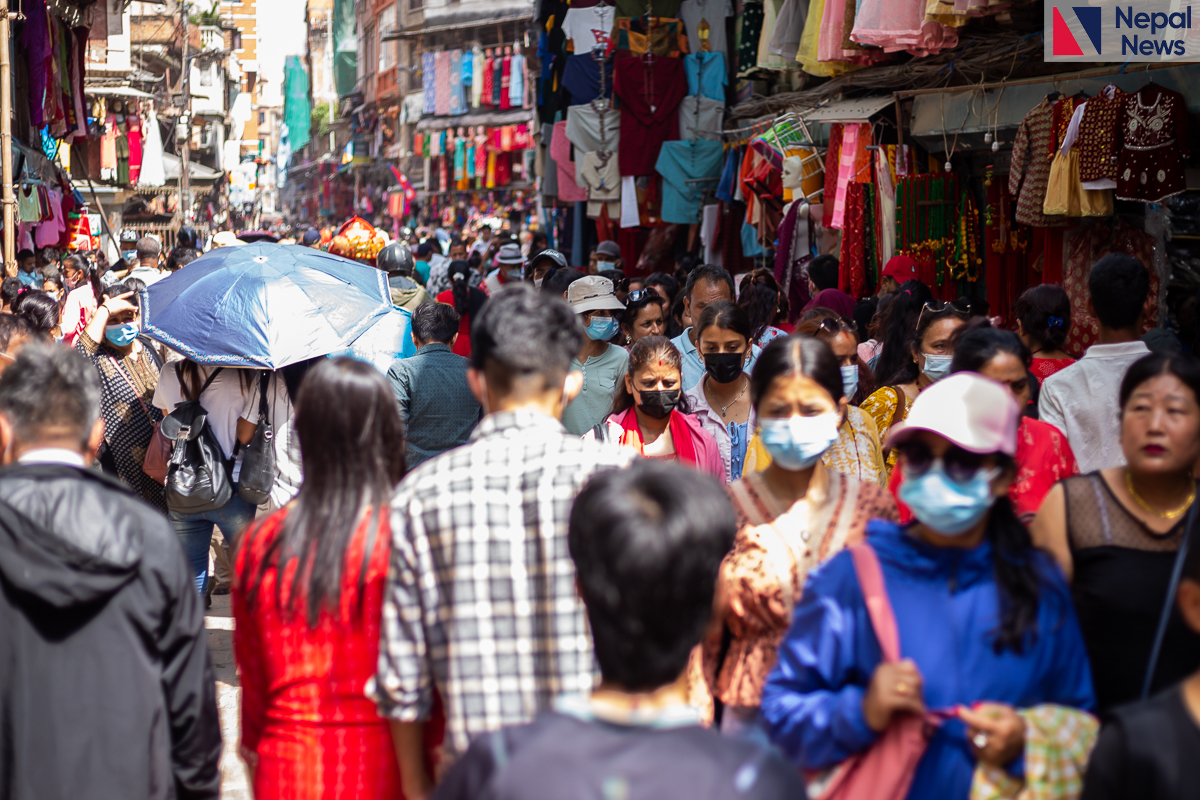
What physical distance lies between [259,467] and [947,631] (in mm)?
3427

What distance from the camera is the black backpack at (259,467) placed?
16.2 feet

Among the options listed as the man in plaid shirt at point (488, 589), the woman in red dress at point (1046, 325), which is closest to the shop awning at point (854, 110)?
the woman in red dress at point (1046, 325)

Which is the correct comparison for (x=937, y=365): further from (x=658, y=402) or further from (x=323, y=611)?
(x=323, y=611)

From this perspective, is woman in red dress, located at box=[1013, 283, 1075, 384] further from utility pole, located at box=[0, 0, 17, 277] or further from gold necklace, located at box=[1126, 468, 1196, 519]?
utility pole, located at box=[0, 0, 17, 277]

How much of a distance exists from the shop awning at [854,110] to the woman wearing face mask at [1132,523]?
24.2ft

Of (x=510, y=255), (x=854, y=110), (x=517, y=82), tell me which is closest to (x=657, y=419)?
(x=510, y=255)

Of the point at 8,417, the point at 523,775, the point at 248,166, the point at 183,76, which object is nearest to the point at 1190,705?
the point at 523,775

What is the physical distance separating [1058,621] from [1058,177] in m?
5.44

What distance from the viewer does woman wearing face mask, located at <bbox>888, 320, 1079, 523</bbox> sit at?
3.43 metres

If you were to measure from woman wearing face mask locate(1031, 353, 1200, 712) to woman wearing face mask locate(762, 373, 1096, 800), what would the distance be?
0.26 metres

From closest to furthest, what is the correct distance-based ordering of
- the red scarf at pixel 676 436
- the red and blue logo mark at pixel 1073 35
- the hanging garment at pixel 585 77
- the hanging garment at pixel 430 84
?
the red scarf at pixel 676 436, the red and blue logo mark at pixel 1073 35, the hanging garment at pixel 585 77, the hanging garment at pixel 430 84

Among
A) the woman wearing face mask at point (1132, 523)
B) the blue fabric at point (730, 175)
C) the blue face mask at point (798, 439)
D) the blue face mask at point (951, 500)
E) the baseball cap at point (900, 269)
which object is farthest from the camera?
the blue fabric at point (730, 175)

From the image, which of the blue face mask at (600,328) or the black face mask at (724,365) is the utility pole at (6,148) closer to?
the blue face mask at (600,328)

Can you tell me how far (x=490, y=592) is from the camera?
2.26 m
